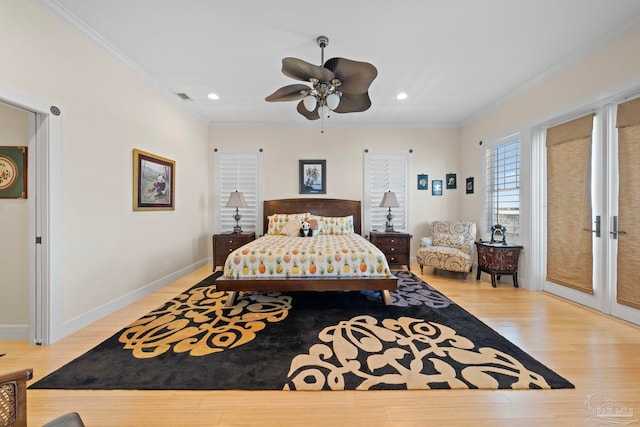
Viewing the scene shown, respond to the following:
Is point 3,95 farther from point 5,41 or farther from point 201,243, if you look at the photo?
point 201,243

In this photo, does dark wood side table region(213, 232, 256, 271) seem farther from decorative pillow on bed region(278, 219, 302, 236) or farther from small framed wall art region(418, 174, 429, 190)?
small framed wall art region(418, 174, 429, 190)

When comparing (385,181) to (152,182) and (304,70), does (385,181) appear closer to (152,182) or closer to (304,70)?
(304,70)

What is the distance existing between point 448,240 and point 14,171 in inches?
228

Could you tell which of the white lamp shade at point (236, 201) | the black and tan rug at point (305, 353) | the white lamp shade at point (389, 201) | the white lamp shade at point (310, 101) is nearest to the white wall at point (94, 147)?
the black and tan rug at point (305, 353)

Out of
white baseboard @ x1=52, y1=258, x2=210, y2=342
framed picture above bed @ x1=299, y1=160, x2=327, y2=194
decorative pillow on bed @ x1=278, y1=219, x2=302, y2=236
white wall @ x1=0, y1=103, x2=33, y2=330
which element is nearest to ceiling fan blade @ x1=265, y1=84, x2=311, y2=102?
white wall @ x1=0, y1=103, x2=33, y2=330

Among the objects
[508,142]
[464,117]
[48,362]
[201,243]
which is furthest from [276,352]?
[464,117]

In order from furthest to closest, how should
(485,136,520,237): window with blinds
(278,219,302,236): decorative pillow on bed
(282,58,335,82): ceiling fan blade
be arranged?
(278,219,302,236): decorative pillow on bed < (485,136,520,237): window with blinds < (282,58,335,82): ceiling fan blade

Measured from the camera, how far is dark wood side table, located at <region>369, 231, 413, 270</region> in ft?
15.9

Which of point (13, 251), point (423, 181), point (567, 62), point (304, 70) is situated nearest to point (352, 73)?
point (304, 70)

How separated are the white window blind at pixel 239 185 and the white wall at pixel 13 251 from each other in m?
3.05

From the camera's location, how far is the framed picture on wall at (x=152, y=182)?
11.3 ft

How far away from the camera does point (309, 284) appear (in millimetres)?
3080

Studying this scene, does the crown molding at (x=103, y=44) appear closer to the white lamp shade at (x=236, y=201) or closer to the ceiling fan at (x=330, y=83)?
the white lamp shade at (x=236, y=201)

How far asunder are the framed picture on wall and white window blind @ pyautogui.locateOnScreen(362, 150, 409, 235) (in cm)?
Answer: 353
